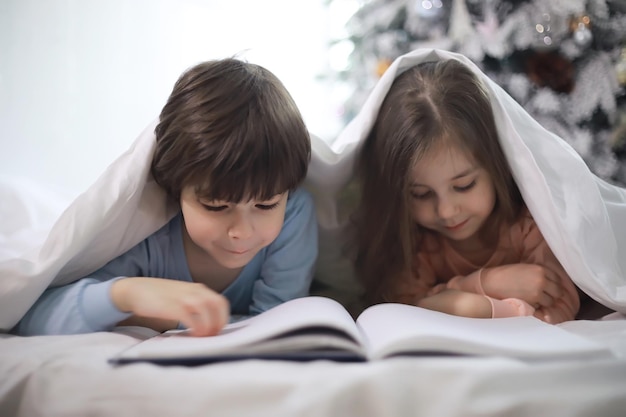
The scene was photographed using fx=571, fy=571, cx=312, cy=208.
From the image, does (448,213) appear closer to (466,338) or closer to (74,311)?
(466,338)

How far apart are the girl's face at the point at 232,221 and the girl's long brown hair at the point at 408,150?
0.20 m

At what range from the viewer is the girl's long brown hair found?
36.1 inches

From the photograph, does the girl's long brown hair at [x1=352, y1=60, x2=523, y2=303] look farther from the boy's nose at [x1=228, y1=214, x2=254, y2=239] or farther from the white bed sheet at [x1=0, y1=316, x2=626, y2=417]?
the white bed sheet at [x1=0, y1=316, x2=626, y2=417]

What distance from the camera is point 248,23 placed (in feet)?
6.56

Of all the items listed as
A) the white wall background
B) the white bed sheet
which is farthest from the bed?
the white wall background

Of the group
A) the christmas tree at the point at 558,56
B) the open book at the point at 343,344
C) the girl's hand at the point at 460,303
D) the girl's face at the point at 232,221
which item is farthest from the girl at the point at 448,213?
the christmas tree at the point at 558,56

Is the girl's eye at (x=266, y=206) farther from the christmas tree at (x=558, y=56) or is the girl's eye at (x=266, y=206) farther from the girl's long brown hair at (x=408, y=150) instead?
the christmas tree at (x=558, y=56)

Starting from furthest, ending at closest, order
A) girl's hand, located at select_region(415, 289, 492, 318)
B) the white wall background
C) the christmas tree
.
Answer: the white wall background, the christmas tree, girl's hand, located at select_region(415, 289, 492, 318)

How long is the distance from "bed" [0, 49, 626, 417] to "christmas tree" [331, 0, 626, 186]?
560 mm

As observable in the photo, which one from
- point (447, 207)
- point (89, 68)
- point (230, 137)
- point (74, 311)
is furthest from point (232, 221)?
point (89, 68)

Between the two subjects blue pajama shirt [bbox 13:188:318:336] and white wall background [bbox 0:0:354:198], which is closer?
blue pajama shirt [bbox 13:188:318:336]

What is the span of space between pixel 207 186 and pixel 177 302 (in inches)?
7.4

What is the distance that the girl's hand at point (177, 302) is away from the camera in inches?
25.1

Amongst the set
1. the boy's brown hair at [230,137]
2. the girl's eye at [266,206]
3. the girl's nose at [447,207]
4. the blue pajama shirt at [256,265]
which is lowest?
the blue pajama shirt at [256,265]
